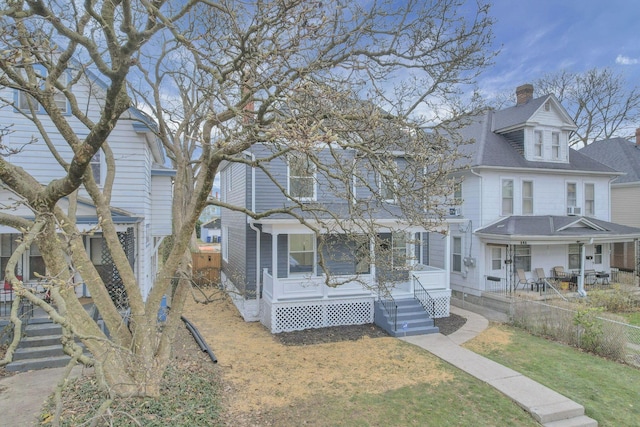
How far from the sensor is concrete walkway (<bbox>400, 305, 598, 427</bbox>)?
6.48 meters

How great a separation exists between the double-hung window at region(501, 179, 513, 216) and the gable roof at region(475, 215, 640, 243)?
13.9 inches

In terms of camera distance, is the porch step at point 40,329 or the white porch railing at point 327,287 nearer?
the porch step at point 40,329

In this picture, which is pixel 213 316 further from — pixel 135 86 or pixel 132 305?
pixel 135 86

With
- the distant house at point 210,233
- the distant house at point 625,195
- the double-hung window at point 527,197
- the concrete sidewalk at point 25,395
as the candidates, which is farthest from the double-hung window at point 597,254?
the distant house at point 210,233

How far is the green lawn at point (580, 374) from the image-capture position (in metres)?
6.79

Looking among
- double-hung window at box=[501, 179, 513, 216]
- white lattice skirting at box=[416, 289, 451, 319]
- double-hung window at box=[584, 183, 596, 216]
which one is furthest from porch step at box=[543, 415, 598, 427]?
double-hung window at box=[584, 183, 596, 216]

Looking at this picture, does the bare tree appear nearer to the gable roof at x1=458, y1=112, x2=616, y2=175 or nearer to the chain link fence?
the gable roof at x1=458, y1=112, x2=616, y2=175

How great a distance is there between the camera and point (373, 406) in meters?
6.71

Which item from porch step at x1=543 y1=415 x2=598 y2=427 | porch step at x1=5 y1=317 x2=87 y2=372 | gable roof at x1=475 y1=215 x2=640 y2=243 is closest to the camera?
porch step at x1=543 y1=415 x2=598 y2=427

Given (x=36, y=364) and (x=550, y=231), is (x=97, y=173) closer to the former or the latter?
(x=36, y=364)

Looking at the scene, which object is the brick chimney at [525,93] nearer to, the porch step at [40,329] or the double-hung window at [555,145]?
the double-hung window at [555,145]

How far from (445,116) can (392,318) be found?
20.5ft

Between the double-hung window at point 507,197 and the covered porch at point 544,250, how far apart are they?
43cm

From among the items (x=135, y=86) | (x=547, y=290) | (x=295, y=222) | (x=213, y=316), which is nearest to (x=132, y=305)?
(x=295, y=222)
